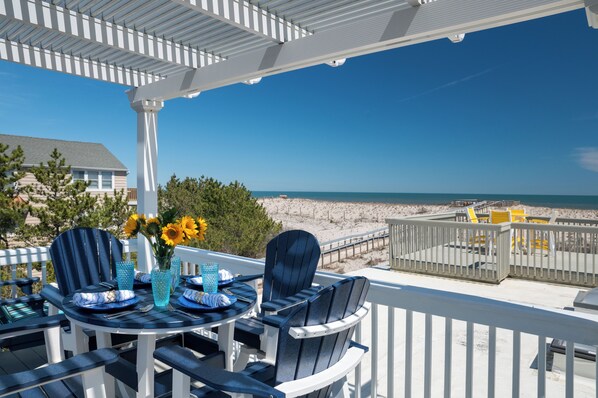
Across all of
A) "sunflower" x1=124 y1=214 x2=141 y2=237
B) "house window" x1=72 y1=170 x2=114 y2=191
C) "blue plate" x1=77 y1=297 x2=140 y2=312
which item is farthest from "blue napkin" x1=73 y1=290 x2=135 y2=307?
"house window" x1=72 y1=170 x2=114 y2=191

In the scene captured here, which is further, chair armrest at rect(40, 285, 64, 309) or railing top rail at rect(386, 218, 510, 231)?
railing top rail at rect(386, 218, 510, 231)

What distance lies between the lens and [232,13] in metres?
2.87

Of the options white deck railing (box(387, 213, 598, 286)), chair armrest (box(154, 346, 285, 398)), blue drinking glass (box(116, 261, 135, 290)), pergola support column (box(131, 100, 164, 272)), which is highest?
pergola support column (box(131, 100, 164, 272))

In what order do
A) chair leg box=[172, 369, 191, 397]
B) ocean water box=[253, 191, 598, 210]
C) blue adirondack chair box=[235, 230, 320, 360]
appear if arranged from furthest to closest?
ocean water box=[253, 191, 598, 210]
blue adirondack chair box=[235, 230, 320, 360]
chair leg box=[172, 369, 191, 397]

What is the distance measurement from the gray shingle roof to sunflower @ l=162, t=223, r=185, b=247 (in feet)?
56.3

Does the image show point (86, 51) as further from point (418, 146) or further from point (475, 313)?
point (418, 146)

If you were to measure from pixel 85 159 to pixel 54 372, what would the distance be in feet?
60.6

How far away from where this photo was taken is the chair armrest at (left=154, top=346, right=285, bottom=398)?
4.51ft

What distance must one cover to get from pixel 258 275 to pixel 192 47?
2340mm

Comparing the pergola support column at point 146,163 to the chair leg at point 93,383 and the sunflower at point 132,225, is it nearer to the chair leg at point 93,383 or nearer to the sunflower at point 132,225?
the sunflower at point 132,225

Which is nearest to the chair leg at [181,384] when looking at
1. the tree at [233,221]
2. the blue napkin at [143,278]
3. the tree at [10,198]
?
the blue napkin at [143,278]

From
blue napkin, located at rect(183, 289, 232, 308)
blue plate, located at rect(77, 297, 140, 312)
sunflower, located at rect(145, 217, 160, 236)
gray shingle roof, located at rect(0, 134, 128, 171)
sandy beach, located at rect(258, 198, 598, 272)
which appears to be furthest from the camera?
sandy beach, located at rect(258, 198, 598, 272)

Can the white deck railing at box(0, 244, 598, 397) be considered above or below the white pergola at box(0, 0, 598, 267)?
below

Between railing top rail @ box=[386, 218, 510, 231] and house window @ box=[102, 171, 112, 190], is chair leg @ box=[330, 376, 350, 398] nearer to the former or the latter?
railing top rail @ box=[386, 218, 510, 231]
